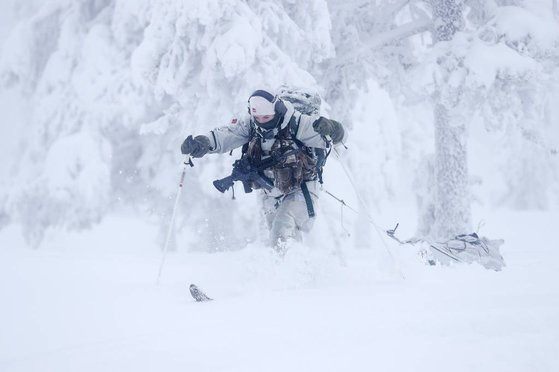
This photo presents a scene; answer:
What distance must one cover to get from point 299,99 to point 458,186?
512 cm

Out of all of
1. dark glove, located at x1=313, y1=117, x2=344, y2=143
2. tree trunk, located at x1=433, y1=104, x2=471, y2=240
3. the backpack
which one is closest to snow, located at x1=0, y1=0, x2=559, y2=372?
tree trunk, located at x1=433, y1=104, x2=471, y2=240

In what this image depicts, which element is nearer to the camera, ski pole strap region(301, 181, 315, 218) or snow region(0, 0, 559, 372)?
snow region(0, 0, 559, 372)

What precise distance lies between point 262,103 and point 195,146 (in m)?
0.94

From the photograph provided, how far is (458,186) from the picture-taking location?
985 cm

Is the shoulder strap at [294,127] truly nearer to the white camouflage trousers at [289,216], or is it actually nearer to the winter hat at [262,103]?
the winter hat at [262,103]

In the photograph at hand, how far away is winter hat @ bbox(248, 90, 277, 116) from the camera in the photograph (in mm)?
5094

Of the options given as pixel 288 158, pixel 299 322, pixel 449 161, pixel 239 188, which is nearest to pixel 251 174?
pixel 288 158

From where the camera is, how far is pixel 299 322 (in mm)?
3268

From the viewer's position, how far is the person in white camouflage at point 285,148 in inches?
204

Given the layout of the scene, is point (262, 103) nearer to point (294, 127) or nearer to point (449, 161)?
point (294, 127)

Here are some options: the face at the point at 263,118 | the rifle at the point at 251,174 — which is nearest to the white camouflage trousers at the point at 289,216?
the rifle at the point at 251,174

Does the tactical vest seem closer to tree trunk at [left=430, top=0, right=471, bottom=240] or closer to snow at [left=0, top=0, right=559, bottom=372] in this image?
snow at [left=0, top=0, right=559, bottom=372]

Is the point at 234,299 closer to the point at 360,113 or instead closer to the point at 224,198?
the point at 224,198

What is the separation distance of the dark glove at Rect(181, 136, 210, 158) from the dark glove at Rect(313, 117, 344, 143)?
130cm
